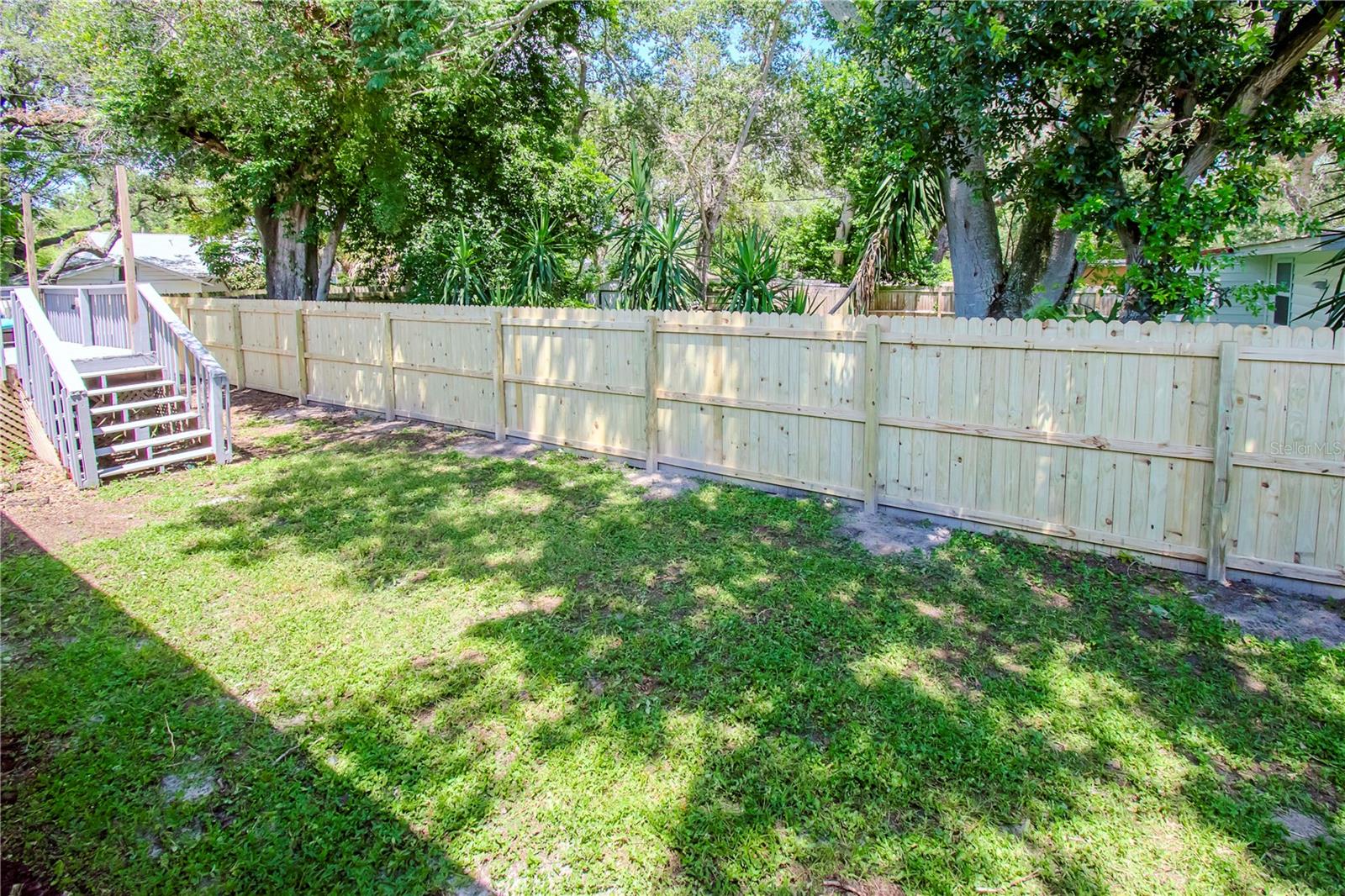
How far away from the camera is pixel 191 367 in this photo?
8336 mm

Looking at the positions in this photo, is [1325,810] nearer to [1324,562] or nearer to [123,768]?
[1324,562]

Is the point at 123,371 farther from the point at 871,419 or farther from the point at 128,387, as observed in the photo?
the point at 871,419

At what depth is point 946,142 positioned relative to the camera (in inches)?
283

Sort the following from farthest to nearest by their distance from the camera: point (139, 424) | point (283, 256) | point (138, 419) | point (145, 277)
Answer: point (145, 277) → point (283, 256) → point (138, 419) → point (139, 424)

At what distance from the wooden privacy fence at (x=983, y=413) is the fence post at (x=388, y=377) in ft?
3.76

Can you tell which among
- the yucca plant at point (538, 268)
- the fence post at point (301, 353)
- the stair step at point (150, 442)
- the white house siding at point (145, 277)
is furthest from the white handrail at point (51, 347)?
the white house siding at point (145, 277)

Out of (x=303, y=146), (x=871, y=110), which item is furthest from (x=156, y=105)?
(x=871, y=110)

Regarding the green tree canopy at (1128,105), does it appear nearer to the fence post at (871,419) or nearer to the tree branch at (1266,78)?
the tree branch at (1266,78)

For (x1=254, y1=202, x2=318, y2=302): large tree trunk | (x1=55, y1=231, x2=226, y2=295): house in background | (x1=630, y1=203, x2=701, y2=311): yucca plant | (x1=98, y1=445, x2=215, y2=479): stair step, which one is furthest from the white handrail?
(x1=55, y1=231, x2=226, y2=295): house in background

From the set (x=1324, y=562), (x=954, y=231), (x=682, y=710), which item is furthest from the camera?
(x=954, y=231)

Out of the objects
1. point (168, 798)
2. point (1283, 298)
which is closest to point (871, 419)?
point (168, 798)

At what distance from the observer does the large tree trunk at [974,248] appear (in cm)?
830

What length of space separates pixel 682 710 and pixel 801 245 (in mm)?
15396

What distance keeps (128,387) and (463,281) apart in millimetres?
4707
